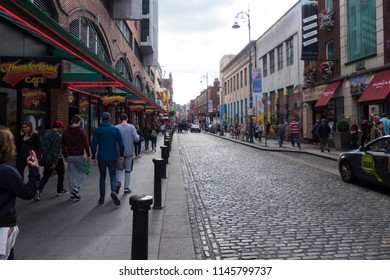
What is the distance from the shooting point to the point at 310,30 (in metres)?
21.0

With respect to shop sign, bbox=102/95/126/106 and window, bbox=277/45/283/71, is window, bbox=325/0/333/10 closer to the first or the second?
window, bbox=277/45/283/71

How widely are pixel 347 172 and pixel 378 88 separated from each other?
8.20 m

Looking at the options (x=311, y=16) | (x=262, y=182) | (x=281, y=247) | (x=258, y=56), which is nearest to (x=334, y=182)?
(x=262, y=182)

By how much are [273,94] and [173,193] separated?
85.9 feet

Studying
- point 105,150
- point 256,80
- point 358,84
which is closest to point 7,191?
point 105,150

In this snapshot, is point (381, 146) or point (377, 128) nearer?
point (381, 146)

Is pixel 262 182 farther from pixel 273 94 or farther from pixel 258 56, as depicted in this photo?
pixel 258 56

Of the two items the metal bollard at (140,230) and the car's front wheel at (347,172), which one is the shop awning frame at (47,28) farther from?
the car's front wheel at (347,172)

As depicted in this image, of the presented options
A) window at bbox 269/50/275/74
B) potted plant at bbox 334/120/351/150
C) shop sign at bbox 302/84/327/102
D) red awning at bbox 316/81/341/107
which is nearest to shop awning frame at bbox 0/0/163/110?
potted plant at bbox 334/120/351/150

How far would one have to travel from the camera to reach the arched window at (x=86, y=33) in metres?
14.4

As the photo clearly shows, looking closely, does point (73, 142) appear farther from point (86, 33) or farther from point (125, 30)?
point (125, 30)

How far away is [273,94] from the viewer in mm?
32562

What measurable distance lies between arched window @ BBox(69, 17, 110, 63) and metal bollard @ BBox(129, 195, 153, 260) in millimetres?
12186
